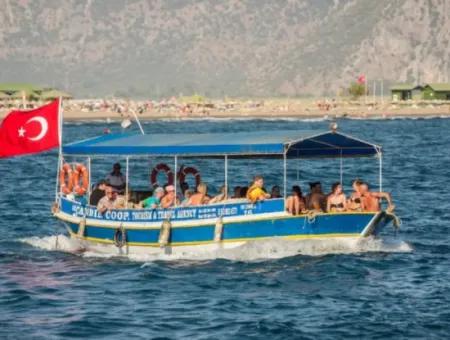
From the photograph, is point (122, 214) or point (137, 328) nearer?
point (137, 328)

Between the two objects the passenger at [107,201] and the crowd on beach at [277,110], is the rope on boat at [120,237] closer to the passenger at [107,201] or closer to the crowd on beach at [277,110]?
the passenger at [107,201]

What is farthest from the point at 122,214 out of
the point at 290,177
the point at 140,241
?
the point at 290,177

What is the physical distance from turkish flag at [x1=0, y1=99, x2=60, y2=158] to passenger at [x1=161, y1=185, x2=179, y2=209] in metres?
3.69

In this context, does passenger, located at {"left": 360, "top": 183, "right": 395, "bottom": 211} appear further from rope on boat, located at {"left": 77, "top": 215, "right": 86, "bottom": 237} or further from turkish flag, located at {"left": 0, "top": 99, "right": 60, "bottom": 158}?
turkish flag, located at {"left": 0, "top": 99, "right": 60, "bottom": 158}

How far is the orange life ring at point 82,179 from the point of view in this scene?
37688 mm

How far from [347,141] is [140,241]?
220 inches

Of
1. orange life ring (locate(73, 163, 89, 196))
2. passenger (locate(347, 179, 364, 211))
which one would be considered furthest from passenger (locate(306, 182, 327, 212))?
orange life ring (locate(73, 163, 89, 196))

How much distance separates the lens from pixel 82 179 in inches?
1501

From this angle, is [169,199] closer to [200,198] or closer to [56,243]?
[200,198]

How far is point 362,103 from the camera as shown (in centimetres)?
19425

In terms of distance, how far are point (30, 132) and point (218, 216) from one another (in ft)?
20.9

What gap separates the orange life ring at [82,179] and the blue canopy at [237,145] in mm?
915

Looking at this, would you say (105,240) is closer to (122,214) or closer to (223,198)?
(122,214)

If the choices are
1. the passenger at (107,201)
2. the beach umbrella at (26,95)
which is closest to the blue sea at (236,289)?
the passenger at (107,201)
